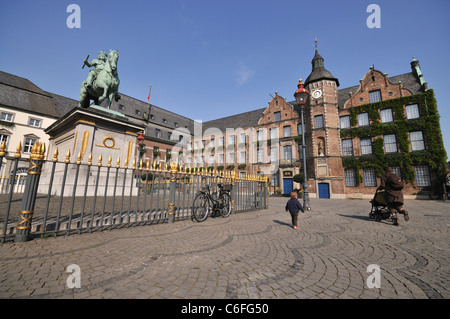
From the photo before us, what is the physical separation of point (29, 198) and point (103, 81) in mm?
7960

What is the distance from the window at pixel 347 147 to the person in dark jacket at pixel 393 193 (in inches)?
762

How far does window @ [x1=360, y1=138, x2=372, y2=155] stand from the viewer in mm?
22016

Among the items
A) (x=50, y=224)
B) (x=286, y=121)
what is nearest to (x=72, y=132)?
(x=50, y=224)

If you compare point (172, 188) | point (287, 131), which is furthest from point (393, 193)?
point (287, 131)

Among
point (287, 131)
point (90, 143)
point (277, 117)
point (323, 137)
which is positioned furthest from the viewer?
point (277, 117)

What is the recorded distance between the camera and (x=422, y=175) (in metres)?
19.2

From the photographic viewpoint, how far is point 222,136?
36094mm

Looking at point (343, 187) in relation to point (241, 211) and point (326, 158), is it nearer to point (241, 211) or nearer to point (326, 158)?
point (326, 158)

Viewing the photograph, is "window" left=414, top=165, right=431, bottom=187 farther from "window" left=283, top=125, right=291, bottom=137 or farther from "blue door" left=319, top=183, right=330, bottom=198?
"window" left=283, top=125, right=291, bottom=137

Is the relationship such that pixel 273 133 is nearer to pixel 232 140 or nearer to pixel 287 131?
pixel 287 131

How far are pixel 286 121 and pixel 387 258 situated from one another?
2667 cm

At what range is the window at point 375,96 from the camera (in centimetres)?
2264

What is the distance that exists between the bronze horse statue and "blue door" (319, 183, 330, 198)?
22.5 metres

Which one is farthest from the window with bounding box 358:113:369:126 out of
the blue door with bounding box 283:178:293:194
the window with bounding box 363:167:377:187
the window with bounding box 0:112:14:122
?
the window with bounding box 0:112:14:122
